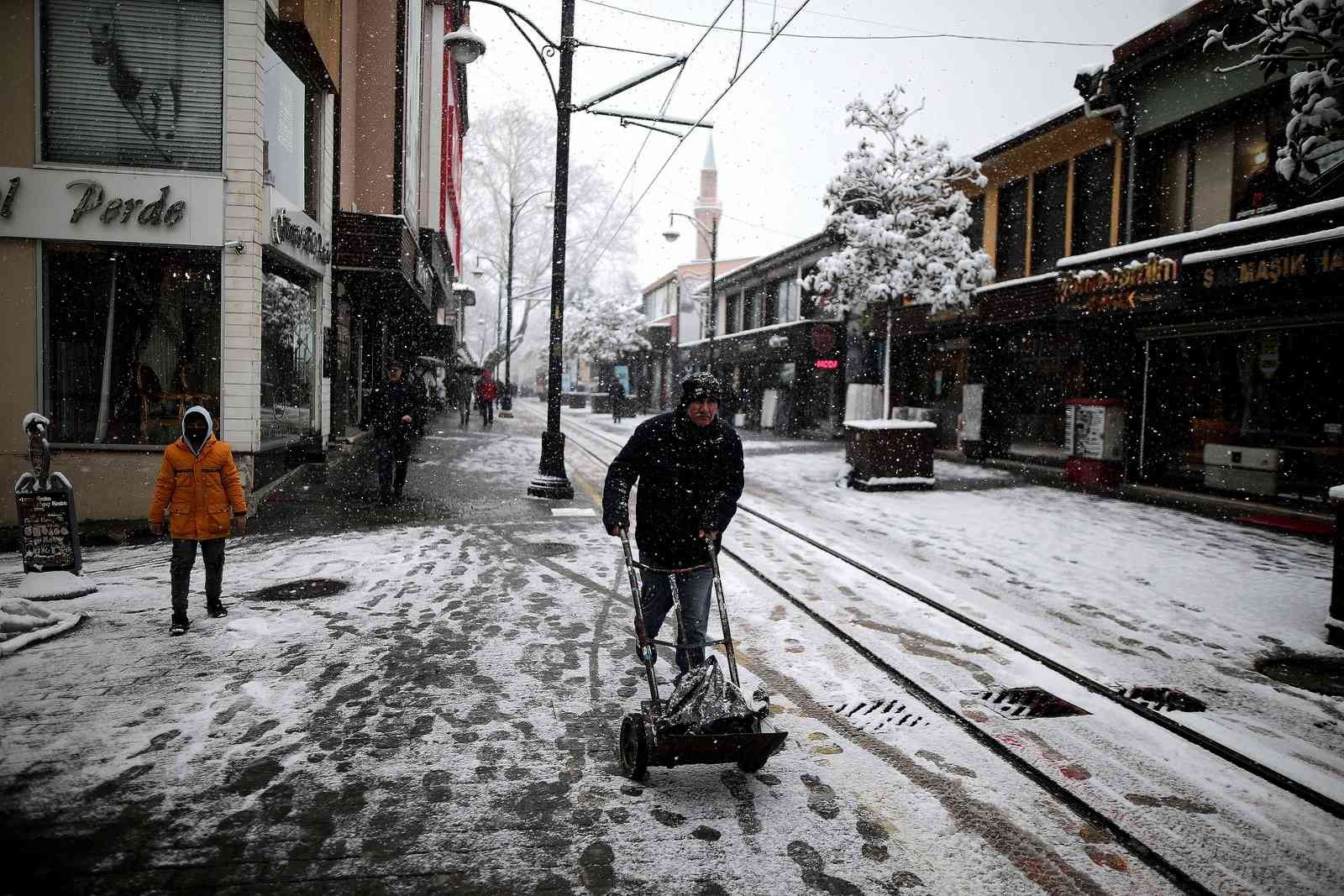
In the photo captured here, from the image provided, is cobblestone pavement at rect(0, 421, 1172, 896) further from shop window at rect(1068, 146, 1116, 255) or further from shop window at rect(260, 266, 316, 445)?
shop window at rect(1068, 146, 1116, 255)

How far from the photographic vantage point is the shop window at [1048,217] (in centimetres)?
1850

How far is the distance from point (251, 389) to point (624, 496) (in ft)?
24.0

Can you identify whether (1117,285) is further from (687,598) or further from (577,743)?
(577,743)

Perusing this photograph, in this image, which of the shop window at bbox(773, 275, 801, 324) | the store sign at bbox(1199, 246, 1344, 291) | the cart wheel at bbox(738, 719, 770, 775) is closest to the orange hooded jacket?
the cart wheel at bbox(738, 719, 770, 775)

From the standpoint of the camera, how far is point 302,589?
6.96 meters

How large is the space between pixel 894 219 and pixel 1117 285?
161 inches

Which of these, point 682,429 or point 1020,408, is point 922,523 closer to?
point 682,429

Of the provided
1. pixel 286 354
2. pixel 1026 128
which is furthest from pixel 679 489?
pixel 1026 128

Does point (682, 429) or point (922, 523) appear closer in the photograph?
point (682, 429)

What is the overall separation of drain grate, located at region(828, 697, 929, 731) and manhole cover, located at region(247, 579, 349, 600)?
4.28 meters

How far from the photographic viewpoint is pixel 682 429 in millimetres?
4293

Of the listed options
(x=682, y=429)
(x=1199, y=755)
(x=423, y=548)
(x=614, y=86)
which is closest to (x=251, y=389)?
(x=423, y=548)

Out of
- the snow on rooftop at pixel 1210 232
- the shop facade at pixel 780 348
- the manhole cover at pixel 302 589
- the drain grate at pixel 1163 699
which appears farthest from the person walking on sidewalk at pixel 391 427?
the shop facade at pixel 780 348

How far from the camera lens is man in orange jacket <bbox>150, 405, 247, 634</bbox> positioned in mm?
5777
